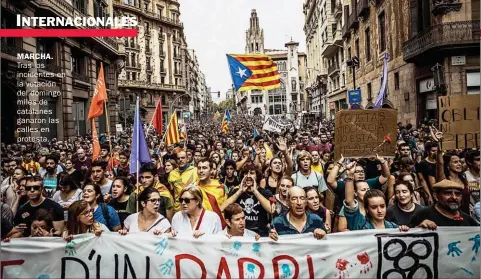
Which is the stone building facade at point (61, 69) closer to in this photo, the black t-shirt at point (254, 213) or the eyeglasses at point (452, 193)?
the black t-shirt at point (254, 213)

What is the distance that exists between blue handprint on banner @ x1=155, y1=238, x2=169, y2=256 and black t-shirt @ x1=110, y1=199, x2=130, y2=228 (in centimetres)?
98

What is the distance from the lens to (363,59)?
30766 millimetres

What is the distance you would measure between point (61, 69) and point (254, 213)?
1686cm

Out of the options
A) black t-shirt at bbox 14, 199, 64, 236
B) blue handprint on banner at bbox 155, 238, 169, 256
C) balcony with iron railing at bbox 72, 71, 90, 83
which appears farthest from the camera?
balcony with iron railing at bbox 72, 71, 90, 83

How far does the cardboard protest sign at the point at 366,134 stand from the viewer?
20.3 ft

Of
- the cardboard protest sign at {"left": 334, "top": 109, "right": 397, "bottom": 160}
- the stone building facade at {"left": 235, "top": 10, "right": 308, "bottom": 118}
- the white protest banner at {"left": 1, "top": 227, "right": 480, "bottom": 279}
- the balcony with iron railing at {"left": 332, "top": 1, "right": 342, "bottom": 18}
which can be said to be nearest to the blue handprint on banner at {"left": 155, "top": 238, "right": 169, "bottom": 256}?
the white protest banner at {"left": 1, "top": 227, "right": 480, "bottom": 279}

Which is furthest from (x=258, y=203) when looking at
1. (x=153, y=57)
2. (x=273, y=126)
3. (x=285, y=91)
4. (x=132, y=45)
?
(x=285, y=91)

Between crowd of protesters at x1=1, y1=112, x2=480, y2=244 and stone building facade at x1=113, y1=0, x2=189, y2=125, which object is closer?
crowd of protesters at x1=1, y1=112, x2=480, y2=244

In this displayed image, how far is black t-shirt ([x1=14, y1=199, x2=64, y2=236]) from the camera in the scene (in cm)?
499

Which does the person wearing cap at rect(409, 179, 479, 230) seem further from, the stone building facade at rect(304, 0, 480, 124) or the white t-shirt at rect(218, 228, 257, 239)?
the stone building facade at rect(304, 0, 480, 124)

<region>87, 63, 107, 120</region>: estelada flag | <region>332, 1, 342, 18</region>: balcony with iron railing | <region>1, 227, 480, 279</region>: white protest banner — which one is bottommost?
<region>1, 227, 480, 279</region>: white protest banner

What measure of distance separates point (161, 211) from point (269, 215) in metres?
1.37

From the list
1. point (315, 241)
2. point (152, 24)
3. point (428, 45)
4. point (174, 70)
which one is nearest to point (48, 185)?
point (315, 241)

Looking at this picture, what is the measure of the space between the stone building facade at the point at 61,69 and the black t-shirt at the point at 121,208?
6.41 metres
